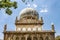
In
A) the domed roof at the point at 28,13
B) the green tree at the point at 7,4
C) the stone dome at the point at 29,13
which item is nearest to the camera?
the green tree at the point at 7,4

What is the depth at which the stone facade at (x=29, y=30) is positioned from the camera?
3847cm

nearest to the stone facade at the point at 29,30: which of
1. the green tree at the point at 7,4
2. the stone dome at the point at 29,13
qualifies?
the stone dome at the point at 29,13

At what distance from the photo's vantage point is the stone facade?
38469mm

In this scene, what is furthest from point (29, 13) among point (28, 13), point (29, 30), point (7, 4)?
point (7, 4)

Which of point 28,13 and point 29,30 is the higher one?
point 28,13

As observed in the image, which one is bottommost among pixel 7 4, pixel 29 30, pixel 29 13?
pixel 7 4

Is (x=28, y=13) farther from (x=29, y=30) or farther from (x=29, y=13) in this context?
(x=29, y=30)

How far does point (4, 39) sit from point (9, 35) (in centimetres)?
152

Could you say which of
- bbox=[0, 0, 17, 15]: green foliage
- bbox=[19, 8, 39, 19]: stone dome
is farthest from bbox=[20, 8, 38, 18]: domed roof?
bbox=[0, 0, 17, 15]: green foliage

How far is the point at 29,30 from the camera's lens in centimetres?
4128

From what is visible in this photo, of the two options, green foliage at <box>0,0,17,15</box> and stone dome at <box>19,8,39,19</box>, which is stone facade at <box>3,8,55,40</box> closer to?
stone dome at <box>19,8,39,19</box>

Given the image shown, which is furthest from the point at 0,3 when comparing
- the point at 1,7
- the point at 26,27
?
the point at 26,27

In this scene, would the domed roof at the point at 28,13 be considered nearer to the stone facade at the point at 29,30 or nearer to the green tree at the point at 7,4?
the stone facade at the point at 29,30

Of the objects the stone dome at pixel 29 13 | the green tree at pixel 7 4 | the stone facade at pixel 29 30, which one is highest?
the stone dome at pixel 29 13
